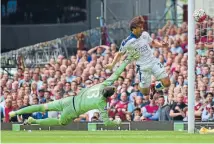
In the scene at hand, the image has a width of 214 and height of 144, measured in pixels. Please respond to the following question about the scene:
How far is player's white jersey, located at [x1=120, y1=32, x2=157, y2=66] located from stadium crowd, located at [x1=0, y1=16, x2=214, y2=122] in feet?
8.67

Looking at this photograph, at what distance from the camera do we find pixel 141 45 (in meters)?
27.8

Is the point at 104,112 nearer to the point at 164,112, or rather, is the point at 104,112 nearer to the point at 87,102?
the point at 87,102

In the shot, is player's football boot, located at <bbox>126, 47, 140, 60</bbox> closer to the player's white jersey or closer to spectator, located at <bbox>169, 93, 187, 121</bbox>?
the player's white jersey

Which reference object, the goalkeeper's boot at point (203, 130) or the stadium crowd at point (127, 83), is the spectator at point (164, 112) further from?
the goalkeeper's boot at point (203, 130)

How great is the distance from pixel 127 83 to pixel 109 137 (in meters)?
6.58

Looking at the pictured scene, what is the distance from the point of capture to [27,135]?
27.2 m

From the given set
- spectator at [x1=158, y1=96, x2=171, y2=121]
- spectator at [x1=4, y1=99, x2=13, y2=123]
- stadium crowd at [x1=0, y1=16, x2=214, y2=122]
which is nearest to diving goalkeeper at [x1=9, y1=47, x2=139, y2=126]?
spectator at [x1=158, y1=96, x2=171, y2=121]

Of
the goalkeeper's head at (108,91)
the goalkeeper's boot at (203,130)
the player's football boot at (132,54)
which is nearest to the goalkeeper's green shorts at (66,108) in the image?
the goalkeeper's head at (108,91)

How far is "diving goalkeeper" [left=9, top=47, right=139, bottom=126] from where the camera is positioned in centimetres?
2548

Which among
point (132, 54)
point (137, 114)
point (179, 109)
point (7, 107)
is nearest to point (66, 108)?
point (132, 54)

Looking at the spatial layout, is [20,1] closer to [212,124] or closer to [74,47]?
[74,47]

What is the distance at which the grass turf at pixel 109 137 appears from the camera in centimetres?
2442

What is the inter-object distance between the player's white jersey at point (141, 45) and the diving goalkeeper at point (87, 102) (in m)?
0.17

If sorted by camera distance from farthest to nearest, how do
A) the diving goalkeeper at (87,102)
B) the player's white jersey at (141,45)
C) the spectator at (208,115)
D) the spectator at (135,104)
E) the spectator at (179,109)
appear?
the spectator at (135,104) < the spectator at (179,109) < the spectator at (208,115) < the player's white jersey at (141,45) < the diving goalkeeper at (87,102)
